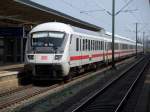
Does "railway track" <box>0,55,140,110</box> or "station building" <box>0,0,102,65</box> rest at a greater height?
"station building" <box>0,0,102,65</box>

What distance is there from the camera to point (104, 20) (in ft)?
224

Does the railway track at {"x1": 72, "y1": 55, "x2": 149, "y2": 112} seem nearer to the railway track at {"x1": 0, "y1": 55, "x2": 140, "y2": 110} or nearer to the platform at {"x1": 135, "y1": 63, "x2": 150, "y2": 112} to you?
the platform at {"x1": 135, "y1": 63, "x2": 150, "y2": 112}

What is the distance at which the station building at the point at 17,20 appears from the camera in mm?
23516

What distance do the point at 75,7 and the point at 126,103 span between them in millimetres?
32035

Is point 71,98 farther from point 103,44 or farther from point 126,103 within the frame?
point 103,44

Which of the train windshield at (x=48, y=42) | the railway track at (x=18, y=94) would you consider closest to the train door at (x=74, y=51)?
the train windshield at (x=48, y=42)

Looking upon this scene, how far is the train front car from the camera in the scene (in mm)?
18031

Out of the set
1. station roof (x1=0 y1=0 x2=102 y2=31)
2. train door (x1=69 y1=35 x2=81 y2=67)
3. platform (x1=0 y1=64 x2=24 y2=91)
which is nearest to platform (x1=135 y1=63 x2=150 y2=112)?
train door (x1=69 y1=35 x2=81 y2=67)

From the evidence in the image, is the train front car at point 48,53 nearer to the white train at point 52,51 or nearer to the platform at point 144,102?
the white train at point 52,51

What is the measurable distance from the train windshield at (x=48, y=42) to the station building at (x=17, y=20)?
126 inches

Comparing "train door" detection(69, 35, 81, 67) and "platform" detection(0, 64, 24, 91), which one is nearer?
"platform" detection(0, 64, 24, 91)

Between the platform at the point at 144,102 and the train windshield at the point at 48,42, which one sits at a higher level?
the train windshield at the point at 48,42

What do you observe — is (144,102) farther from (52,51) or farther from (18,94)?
(52,51)

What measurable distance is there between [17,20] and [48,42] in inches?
530
